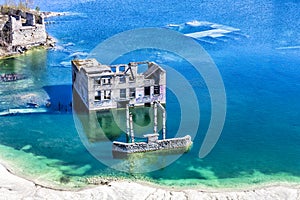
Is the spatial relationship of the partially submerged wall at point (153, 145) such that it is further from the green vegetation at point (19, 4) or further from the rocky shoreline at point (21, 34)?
the green vegetation at point (19, 4)

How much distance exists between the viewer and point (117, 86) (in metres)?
57.4

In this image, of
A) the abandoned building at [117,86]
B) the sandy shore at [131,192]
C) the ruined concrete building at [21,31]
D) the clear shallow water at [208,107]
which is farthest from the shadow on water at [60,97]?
the ruined concrete building at [21,31]

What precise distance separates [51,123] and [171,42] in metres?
37.0

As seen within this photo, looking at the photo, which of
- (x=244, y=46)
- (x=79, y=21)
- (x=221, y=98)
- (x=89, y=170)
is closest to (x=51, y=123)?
(x=89, y=170)

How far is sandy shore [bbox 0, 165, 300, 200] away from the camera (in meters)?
40.0

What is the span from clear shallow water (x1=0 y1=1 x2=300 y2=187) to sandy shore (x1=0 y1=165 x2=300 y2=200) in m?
1.74

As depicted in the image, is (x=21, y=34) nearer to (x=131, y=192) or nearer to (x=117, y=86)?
(x=117, y=86)

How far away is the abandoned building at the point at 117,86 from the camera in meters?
56.7

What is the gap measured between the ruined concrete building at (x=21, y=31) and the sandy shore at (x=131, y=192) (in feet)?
145

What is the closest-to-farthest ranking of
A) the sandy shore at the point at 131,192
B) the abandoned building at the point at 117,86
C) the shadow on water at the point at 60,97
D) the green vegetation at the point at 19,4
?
the sandy shore at the point at 131,192
the abandoned building at the point at 117,86
the shadow on water at the point at 60,97
the green vegetation at the point at 19,4

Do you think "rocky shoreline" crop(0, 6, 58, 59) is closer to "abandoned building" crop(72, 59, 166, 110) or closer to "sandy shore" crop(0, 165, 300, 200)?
"abandoned building" crop(72, 59, 166, 110)

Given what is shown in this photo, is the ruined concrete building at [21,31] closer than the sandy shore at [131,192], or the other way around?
the sandy shore at [131,192]

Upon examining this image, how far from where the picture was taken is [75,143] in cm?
5009

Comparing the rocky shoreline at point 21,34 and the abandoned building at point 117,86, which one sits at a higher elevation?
the rocky shoreline at point 21,34
